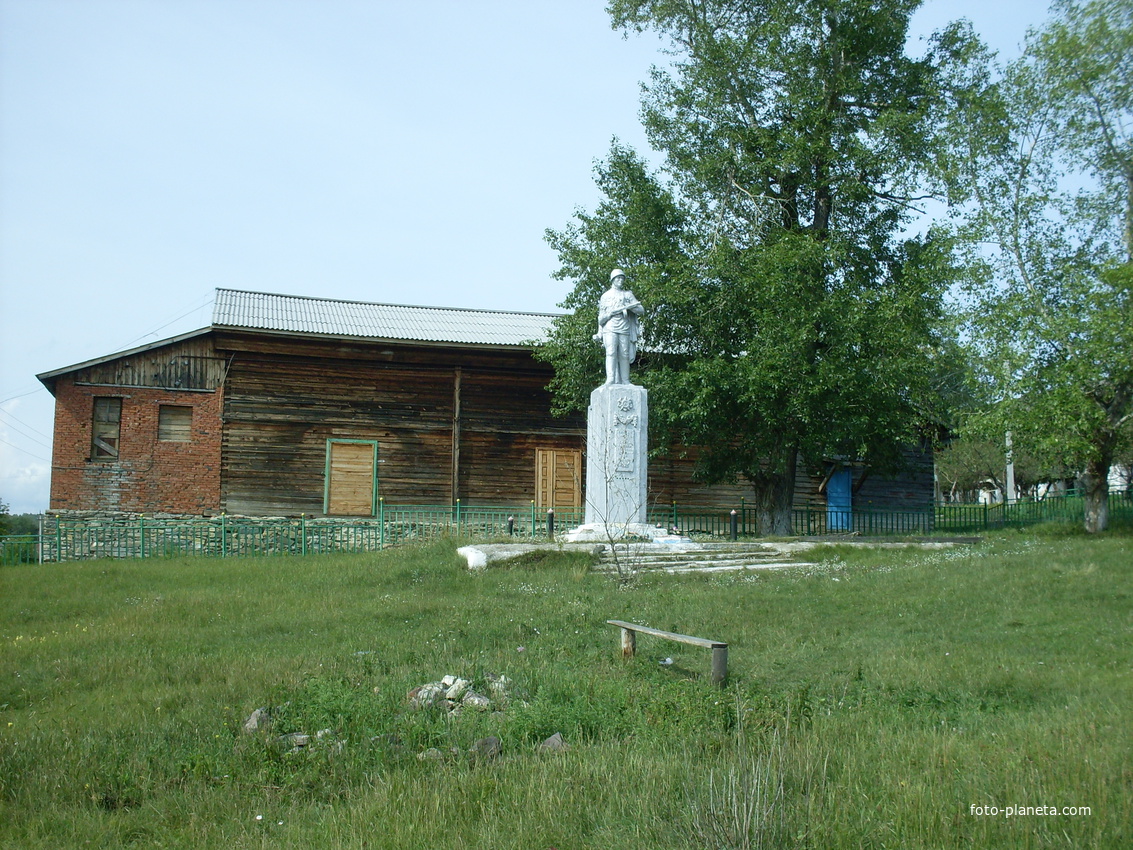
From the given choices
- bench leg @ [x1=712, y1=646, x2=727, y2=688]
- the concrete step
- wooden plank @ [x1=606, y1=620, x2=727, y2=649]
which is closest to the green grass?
bench leg @ [x1=712, y1=646, x2=727, y2=688]

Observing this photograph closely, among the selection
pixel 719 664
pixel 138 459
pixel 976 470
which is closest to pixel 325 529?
pixel 138 459

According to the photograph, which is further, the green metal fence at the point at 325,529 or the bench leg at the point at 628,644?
the green metal fence at the point at 325,529

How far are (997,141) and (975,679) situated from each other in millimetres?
15735

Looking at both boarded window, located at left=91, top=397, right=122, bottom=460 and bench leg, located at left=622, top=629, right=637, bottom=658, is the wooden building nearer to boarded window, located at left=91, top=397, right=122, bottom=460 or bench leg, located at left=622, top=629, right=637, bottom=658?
boarded window, located at left=91, top=397, right=122, bottom=460

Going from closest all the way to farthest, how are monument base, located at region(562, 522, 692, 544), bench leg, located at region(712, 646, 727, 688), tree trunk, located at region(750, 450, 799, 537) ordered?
1. bench leg, located at region(712, 646, 727, 688)
2. monument base, located at region(562, 522, 692, 544)
3. tree trunk, located at region(750, 450, 799, 537)

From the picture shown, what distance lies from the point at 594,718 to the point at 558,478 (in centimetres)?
1782

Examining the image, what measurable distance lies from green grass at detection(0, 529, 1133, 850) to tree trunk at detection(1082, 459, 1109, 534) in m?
7.40

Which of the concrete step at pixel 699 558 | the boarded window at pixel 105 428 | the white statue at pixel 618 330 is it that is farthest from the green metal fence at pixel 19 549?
the white statue at pixel 618 330

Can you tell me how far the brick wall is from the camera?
21.5 meters

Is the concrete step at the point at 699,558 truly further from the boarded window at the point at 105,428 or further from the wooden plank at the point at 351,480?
the boarded window at the point at 105,428

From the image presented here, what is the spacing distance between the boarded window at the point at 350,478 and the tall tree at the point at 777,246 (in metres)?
5.12

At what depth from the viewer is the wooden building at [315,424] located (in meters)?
21.7

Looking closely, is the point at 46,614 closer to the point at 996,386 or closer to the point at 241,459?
the point at 241,459

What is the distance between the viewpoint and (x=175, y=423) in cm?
2217
